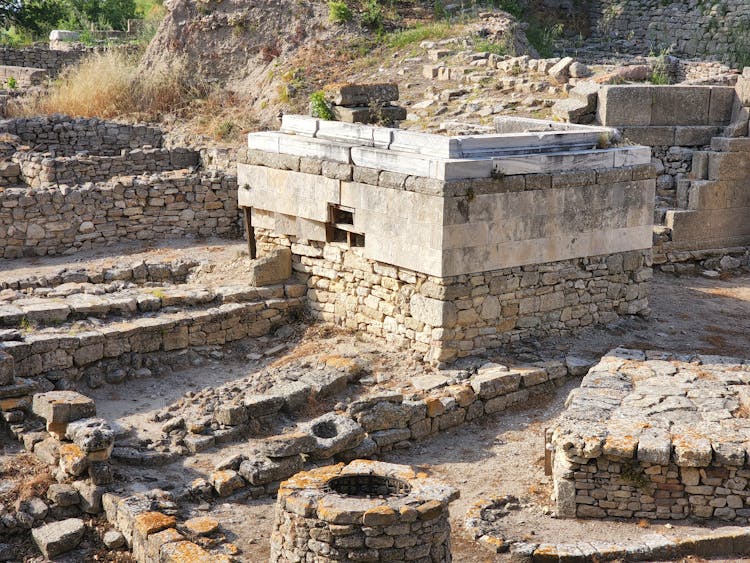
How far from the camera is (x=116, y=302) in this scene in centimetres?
1042

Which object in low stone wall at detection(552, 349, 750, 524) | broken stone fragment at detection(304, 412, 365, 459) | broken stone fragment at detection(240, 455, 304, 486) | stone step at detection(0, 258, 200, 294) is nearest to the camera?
low stone wall at detection(552, 349, 750, 524)

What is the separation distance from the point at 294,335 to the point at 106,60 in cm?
1338

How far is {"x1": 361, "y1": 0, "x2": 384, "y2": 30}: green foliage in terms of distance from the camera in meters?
21.1

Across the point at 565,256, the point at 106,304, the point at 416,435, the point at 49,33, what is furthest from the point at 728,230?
the point at 49,33

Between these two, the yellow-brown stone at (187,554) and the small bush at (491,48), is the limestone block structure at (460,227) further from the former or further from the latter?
the small bush at (491,48)

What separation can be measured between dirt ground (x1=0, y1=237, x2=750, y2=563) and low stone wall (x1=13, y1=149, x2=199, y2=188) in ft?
10.9

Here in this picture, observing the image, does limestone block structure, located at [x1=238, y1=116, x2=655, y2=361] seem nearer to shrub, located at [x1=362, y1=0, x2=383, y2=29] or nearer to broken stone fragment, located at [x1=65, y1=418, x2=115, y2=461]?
broken stone fragment, located at [x1=65, y1=418, x2=115, y2=461]

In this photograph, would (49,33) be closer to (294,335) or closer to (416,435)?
(294,335)

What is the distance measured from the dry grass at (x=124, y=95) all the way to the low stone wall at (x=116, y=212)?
5.69 m

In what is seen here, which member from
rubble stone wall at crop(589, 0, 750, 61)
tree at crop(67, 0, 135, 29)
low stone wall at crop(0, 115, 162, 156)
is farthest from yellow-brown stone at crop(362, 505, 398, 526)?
tree at crop(67, 0, 135, 29)

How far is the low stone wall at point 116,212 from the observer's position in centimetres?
1429

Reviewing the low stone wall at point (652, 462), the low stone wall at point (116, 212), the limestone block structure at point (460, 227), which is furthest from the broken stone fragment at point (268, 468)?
the low stone wall at point (116, 212)

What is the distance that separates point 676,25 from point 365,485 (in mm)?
19319

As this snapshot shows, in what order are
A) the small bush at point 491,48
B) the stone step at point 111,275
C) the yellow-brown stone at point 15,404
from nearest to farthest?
the yellow-brown stone at point 15,404 → the stone step at point 111,275 → the small bush at point 491,48
